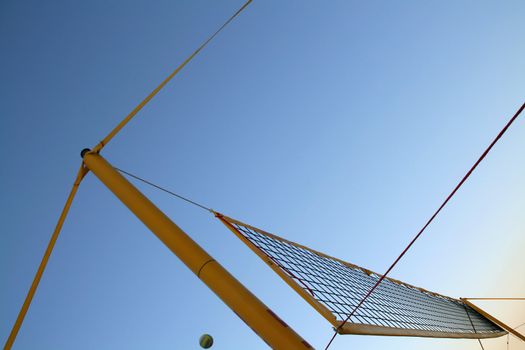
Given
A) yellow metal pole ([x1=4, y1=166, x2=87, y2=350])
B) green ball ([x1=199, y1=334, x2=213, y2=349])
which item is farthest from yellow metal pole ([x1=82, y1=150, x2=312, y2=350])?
green ball ([x1=199, y1=334, x2=213, y2=349])

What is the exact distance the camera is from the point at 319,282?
4.26 m

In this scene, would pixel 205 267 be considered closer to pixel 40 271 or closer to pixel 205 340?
pixel 205 340

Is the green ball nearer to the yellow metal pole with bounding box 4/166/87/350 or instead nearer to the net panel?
the net panel

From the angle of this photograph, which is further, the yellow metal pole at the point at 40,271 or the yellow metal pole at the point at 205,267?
the yellow metal pole at the point at 40,271

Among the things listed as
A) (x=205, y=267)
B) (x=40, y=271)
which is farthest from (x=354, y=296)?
(x=40, y=271)

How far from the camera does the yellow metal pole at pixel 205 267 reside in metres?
A: 2.31

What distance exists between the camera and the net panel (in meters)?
3.41

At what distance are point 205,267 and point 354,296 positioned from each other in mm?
2626

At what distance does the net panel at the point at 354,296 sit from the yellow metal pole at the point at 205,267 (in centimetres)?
60

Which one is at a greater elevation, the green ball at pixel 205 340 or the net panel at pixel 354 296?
the net panel at pixel 354 296

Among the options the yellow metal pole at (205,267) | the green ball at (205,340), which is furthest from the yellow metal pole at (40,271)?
the green ball at (205,340)

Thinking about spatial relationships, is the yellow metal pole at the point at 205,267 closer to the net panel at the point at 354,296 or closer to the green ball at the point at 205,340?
the net panel at the point at 354,296

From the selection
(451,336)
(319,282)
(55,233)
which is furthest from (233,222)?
(451,336)

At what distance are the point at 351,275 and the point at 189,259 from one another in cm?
404
